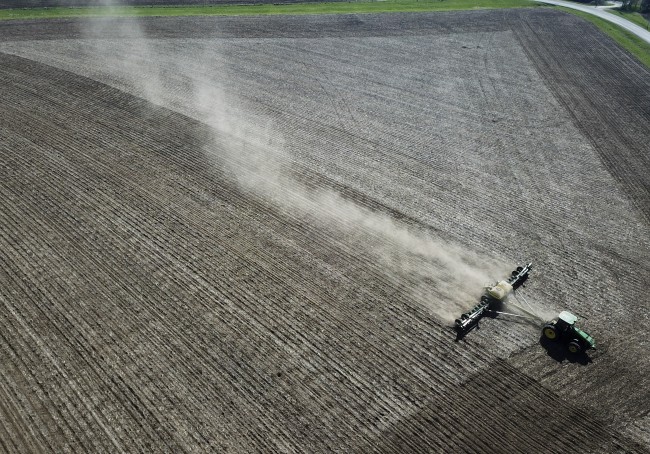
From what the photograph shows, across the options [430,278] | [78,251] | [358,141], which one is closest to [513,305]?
[430,278]

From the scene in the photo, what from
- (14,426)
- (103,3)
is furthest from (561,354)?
(103,3)

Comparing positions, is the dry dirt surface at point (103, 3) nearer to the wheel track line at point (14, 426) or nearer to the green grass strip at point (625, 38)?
the green grass strip at point (625, 38)

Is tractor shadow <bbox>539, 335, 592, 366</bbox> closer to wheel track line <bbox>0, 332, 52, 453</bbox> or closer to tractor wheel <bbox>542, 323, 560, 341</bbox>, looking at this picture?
tractor wheel <bbox>542, 323, 560, 341</bbox>

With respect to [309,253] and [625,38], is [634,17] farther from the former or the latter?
[309,253]

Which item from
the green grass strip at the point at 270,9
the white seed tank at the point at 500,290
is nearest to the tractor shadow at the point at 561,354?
the white seed tank at the point at 500,290

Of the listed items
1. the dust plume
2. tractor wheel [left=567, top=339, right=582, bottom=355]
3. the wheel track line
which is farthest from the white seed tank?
the wheel track line
